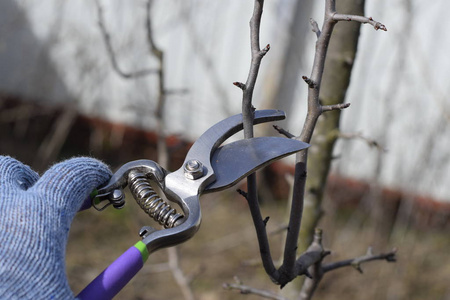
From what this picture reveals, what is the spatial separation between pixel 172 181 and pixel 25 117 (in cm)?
→ 324

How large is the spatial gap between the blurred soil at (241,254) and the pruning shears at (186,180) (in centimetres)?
160

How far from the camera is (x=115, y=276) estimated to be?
2.96 ft

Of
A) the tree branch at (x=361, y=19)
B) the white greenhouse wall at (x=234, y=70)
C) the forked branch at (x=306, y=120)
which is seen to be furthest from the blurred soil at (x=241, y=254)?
the tree branch at (x=361, y=19)

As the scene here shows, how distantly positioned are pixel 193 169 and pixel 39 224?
0.30 m

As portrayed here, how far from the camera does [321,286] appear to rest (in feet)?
9.49

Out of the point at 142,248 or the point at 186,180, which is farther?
the point at 186,180

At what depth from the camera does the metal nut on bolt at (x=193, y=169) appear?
1.04 m

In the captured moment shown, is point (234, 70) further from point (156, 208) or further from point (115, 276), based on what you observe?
point (115, 276)

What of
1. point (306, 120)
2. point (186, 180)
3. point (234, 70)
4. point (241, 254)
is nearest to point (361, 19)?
point (306, 120)

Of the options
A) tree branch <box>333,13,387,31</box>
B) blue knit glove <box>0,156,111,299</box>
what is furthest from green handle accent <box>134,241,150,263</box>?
tree branch <box>333,13,387,31</box>

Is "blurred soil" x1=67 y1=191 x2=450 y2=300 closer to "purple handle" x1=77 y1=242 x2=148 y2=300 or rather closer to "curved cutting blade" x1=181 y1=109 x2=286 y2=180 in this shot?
"curved cutting blade" x1=181 y1=109 x2=286 y2=180

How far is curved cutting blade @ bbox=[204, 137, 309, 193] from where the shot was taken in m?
1.02

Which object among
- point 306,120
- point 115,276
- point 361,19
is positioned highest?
point 361,19

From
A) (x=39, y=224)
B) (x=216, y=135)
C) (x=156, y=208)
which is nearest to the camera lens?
(x=39, y=224)
